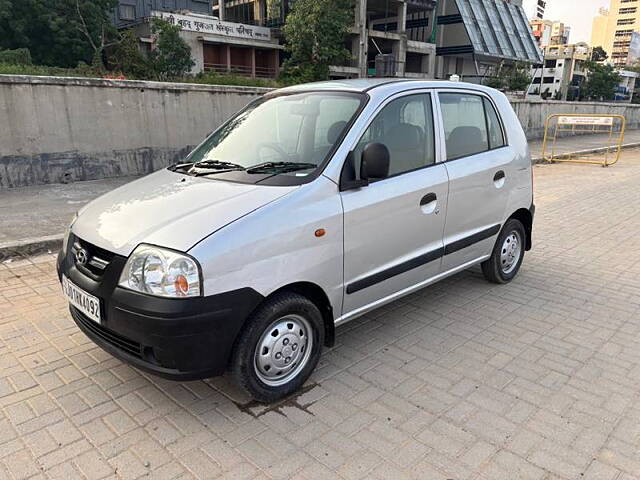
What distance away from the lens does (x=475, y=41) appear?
56500mm

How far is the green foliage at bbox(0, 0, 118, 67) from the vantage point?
34.9m

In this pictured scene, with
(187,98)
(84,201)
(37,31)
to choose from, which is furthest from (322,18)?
(84,201)

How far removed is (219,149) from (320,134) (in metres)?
0.88

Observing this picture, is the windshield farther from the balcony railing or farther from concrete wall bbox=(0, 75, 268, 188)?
the balcony railing

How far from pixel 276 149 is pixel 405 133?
970mm

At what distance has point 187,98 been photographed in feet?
31.6

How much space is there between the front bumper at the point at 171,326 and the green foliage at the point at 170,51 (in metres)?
36.4

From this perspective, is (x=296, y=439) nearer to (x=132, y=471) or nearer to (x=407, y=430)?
(x=407, y=430)

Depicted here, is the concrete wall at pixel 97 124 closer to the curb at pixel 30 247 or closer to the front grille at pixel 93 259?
the curb at pixel 30 247

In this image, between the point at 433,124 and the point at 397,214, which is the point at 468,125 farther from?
the point at 397,214

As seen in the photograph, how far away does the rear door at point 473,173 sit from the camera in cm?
398

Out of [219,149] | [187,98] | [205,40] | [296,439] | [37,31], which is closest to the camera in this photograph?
[296,439]

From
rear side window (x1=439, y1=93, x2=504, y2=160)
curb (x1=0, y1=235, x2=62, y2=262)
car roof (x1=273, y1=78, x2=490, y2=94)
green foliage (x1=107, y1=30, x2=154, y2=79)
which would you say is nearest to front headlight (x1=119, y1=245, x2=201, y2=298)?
car roof (x1=273, y1=78, x2=490, y2=94)

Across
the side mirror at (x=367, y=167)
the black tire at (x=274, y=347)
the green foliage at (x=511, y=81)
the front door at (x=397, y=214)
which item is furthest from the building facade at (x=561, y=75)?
the black tire at (x=274, y=347)
